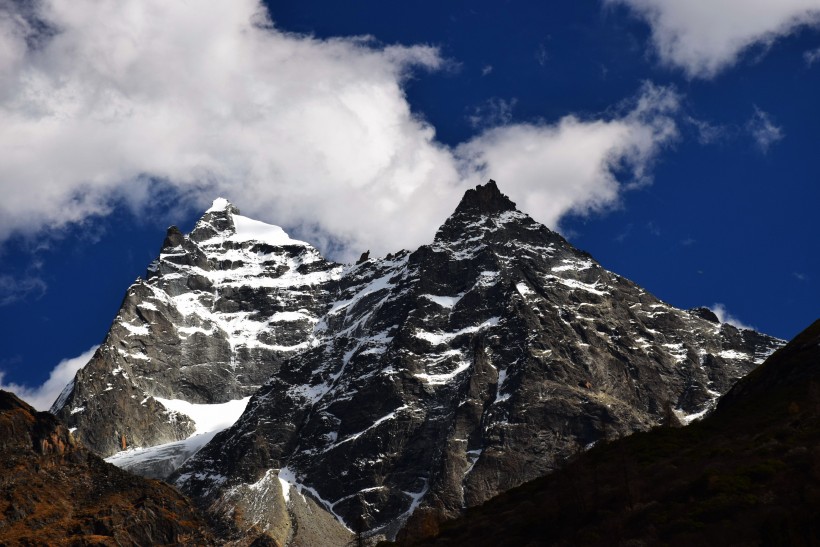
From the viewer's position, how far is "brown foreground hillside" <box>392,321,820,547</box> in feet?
310

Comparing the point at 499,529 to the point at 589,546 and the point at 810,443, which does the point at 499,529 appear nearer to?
the point at 589,546

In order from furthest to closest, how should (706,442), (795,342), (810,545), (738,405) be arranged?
(795,342) < (738,405) < (706,442) < (810,545)

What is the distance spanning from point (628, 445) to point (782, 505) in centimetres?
4016

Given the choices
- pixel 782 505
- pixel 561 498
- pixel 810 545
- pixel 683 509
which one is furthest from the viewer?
pixel 561 498

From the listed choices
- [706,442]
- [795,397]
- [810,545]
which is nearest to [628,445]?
[706,442]

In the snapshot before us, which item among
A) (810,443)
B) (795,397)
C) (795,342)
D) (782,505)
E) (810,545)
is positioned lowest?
(810,545)

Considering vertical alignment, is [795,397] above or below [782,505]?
above

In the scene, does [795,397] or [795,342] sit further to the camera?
[795,342]

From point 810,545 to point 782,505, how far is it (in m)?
14.3

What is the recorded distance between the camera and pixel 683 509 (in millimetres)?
101062

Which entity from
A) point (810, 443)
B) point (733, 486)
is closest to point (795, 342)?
point (810, 443)

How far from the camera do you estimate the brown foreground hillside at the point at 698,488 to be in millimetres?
94438

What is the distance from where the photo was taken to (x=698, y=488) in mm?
104625

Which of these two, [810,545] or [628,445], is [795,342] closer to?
[628,445]
